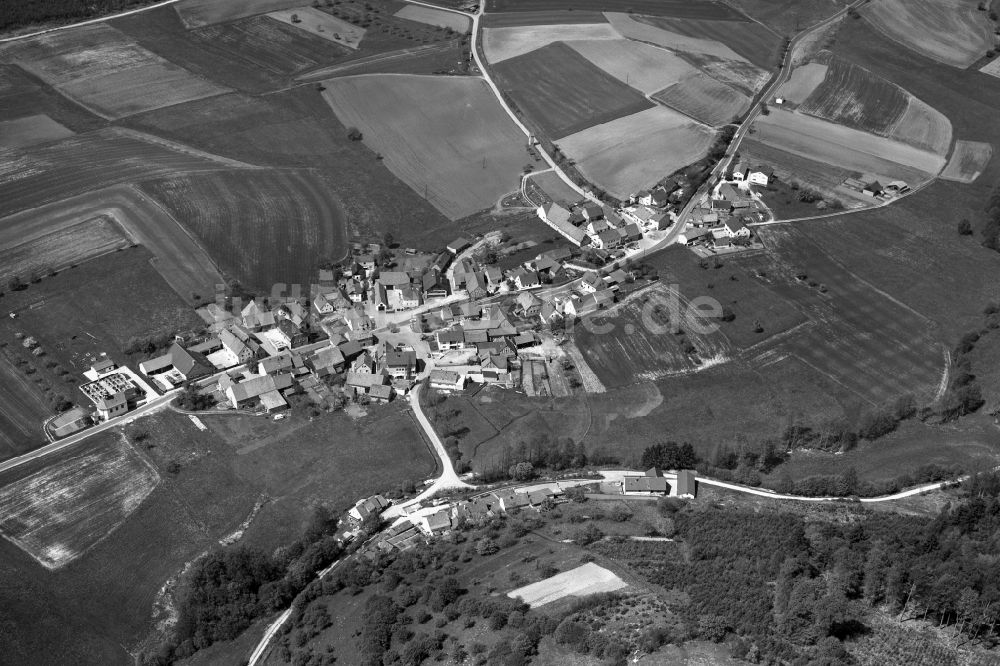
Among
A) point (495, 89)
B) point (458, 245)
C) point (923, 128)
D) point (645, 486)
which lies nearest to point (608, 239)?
point (458, 245)

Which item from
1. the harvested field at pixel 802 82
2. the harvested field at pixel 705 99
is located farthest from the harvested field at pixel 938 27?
the harvested field at pixel 705 99

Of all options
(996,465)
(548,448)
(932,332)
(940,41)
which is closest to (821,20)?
(940,41)

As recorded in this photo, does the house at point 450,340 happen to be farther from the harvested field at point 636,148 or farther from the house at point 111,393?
the harvested field at point 636,148

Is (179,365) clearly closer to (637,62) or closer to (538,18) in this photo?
(637,62)

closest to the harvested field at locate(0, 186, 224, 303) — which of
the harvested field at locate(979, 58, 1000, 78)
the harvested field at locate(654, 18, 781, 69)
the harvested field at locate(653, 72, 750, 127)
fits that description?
the harvested field at locate(653, 72, 750, 127)

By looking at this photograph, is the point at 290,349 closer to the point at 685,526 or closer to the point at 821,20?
the point at 685,526
